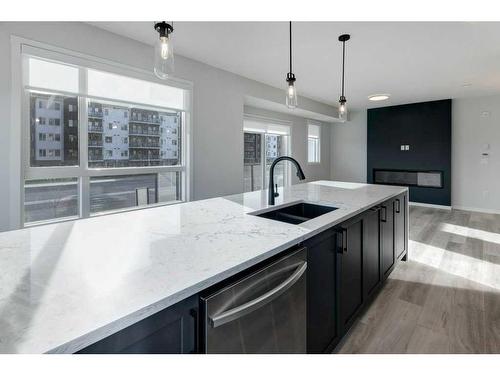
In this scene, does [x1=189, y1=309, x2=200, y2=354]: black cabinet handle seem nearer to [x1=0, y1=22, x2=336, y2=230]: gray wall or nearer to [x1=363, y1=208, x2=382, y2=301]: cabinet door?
[x1=363, y1=208, x2=382, y2=301]: cabinet door

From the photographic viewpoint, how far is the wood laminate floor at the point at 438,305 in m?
1.83

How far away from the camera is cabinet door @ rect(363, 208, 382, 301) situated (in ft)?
6.54

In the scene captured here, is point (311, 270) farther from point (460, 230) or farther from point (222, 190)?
point (460, 230)

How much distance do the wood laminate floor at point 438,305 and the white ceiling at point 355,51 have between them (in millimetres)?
2524

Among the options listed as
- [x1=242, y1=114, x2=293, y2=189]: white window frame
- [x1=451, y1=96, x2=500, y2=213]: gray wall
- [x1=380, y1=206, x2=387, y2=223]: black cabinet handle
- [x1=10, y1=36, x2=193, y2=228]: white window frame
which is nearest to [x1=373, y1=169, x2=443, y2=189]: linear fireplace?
[x1=451, y1=96, x2=500, y2=213]: gray wall

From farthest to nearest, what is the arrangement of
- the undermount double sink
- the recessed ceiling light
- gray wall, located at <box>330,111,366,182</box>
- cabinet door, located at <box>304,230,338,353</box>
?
gray wall, located at <box>330,111,366,182</box> → the recessed ceiling light → the undermount double sink → cabinet door, located at <box>304,230,338,353</box>

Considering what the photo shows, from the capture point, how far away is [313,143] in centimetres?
781

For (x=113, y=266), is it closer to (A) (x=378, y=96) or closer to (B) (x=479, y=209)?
(A) (x=378, y=96)

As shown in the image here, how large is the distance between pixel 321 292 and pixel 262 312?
557 millimetres

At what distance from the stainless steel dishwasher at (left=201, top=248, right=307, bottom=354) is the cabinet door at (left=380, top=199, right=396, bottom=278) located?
1.36 meters

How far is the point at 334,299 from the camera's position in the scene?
1609 mm

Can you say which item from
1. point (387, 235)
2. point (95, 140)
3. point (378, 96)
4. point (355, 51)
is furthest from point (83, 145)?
point (378, 96)
